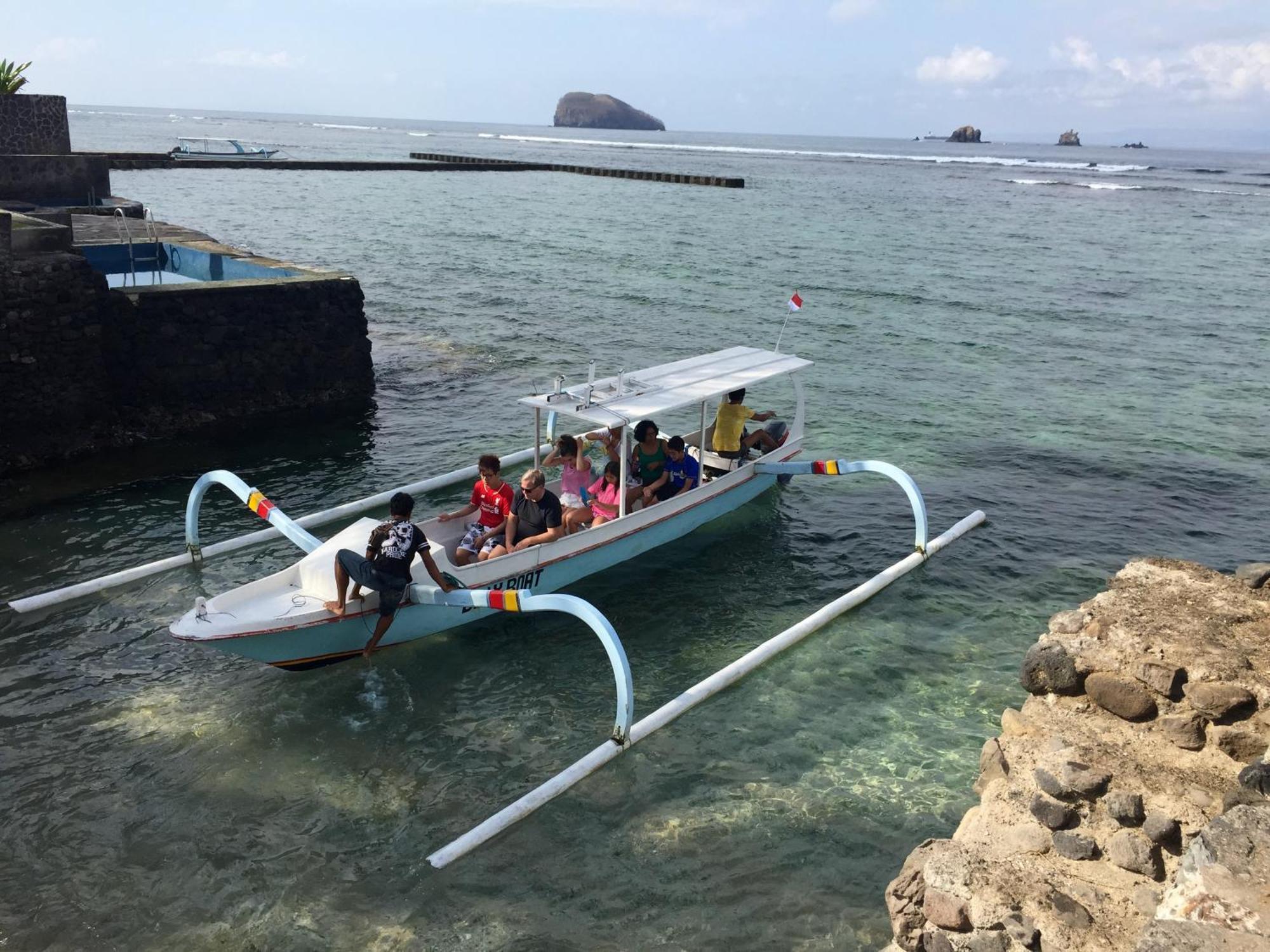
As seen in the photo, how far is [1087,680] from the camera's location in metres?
9.93

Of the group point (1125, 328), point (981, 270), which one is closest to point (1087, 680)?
point (1125, 328)

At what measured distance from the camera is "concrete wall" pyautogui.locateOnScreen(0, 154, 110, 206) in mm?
27812

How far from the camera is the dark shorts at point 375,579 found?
9867mm

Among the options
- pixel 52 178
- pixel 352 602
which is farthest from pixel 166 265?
pixel 352 602

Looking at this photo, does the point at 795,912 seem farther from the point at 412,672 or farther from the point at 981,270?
the point at 981,270

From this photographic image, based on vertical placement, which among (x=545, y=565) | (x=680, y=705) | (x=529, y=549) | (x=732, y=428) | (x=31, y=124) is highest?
(x=31, y=124)

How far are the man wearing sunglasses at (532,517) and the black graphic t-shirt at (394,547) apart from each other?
158 cm

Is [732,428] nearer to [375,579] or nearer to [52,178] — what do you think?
[375,579]

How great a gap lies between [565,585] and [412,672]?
2510 mm

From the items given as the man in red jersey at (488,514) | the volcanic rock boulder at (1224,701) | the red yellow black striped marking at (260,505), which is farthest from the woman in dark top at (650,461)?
the volcanic rock boulder at (1224,701)

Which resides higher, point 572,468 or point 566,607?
point 572,468

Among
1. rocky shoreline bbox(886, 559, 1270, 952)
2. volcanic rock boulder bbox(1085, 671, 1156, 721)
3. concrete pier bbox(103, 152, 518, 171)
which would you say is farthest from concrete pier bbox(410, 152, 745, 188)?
volcanic rock boulder bbox(1085, 671, 1156, 721)

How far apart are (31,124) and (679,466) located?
2698 centimetres

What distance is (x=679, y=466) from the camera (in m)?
13.7
